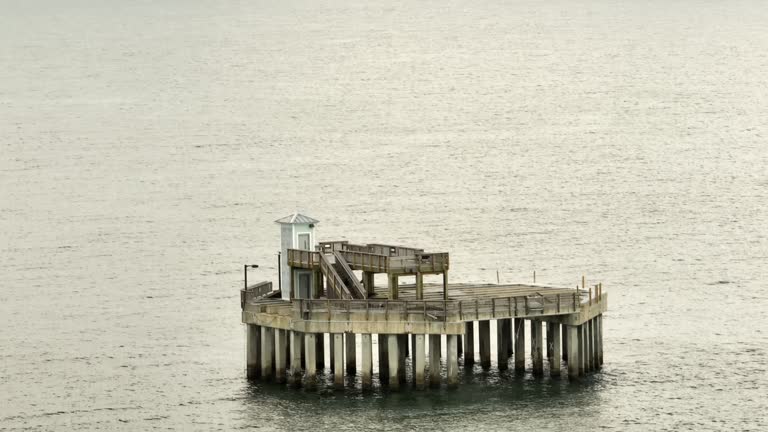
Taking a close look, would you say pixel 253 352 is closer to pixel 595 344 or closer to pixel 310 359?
pixel 310 359

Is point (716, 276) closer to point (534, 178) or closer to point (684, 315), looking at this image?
point (684, 315)

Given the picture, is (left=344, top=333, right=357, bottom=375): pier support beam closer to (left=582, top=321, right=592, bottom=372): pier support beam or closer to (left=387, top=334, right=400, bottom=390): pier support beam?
(left=387, top=334, right=400, bottom=390): pier support beam

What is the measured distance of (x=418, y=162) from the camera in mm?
171250

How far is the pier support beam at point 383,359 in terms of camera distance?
86.8 meters

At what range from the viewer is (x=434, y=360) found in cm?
8469

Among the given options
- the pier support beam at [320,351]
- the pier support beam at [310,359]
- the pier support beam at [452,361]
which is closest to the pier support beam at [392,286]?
the pier support beam at [452,361]

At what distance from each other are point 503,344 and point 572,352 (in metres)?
4.25

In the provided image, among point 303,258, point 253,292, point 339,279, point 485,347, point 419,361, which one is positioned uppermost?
point 303,258

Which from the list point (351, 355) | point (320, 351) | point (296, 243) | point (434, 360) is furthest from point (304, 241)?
point (434, 360)

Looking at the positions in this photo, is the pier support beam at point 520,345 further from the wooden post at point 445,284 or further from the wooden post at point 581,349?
the wooden post at point 445,284

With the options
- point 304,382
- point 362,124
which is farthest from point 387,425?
point 362,124

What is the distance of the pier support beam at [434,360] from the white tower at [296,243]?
7.60 m

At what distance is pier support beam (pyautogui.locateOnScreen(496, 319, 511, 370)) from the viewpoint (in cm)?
8988

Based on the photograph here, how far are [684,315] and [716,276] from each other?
1427 cm
